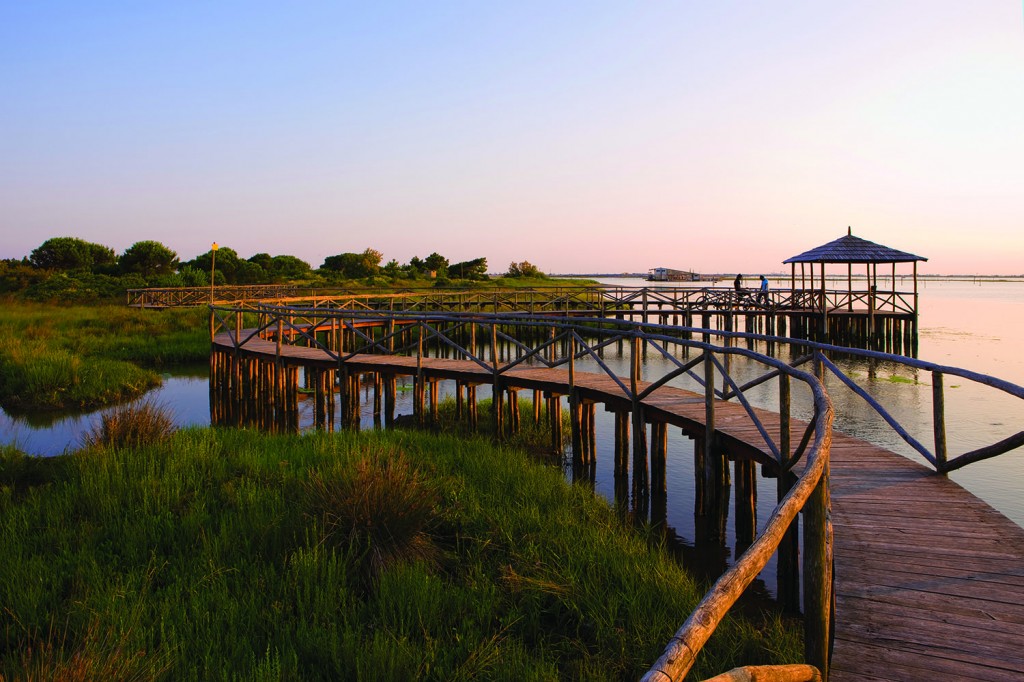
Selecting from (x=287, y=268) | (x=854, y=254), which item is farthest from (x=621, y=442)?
(x=287, y=268)

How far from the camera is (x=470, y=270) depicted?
231ft

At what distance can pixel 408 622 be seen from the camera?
4512mm

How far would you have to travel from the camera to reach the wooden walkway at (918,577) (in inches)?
122

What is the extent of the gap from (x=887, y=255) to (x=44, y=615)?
107ft

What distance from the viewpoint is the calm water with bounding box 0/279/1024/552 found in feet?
31.9

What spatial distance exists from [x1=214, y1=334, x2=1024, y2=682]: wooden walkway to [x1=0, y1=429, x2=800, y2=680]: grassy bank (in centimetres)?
89

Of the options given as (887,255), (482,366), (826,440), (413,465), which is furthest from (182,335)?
(887,255)

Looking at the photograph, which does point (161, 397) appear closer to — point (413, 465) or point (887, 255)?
point (413, 465)

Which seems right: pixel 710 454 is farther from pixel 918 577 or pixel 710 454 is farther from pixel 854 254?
pixel 854 254

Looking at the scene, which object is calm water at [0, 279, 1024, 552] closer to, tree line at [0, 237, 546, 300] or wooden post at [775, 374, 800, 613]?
wooden post at [775, 374, 800, 613]

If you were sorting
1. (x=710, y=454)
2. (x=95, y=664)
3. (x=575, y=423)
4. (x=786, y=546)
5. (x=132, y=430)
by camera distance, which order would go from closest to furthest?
(x=95, y=664) → (x=786, y=546) → (x=710, y=454) → (x=132, y=430) → (x=575, y=423)

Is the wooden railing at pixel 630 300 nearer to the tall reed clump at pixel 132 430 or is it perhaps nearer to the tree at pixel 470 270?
the tall reed clump at pixel 132 430

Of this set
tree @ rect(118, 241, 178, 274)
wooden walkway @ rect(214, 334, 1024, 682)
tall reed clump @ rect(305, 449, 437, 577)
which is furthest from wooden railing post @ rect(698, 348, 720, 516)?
tree @ rect(118, 241, 178, 274)

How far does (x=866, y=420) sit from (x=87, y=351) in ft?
71.3
